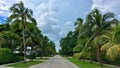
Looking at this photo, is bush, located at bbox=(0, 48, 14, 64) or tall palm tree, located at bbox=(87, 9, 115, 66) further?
bush, located at bbox=(0, 48, 14, 64)

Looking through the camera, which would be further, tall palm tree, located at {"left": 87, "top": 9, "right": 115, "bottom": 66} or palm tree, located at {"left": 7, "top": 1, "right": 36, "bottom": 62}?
palm tree, located at {"left": 7, "top": 1, "right": 36, "bottom": 62}

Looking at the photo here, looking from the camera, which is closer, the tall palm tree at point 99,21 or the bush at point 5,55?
the tall palm tree at point 99,21

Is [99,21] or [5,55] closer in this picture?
[99,21]

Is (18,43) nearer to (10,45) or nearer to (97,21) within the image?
(10,45)

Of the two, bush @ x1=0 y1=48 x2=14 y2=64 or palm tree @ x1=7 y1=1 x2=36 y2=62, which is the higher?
palm tree @ x1=7 y1=1 x2=36 y2=62

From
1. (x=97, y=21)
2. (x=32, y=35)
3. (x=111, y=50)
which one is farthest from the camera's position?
(x=32, y=35)

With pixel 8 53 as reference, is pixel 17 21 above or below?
above

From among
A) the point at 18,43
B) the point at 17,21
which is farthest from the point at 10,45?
the point at 17,21

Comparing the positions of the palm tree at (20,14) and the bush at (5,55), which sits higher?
the palm tree at (20,14)

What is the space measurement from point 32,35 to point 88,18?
26714 mm

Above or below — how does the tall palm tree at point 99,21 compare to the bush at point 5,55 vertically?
above

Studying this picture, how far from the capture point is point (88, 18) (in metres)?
41.6

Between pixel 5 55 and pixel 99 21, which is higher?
pixel 99 21

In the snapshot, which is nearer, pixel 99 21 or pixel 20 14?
pixel 99 21
